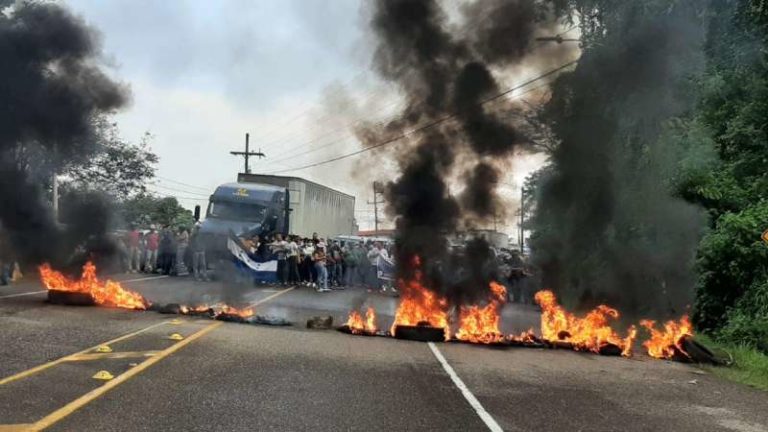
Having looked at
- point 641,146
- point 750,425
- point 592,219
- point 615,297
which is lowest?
point 750,425

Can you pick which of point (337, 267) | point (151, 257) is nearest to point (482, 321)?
point (337, 267)

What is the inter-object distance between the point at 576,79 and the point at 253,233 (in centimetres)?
1344

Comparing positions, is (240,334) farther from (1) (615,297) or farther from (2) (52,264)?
(1) (615,297)

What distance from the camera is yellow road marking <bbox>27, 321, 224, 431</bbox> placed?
549cm

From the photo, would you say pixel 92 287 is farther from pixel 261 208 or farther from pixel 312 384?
pixel 261 208

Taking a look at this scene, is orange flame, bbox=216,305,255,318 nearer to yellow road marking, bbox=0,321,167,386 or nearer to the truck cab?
yellow road marking, bbox=0,321,167,386

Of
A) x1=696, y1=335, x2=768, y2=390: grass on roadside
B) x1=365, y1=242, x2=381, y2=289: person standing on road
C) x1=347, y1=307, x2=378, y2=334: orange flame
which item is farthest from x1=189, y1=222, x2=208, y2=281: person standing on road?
x1=696, y1=335, x2=768, y2=390: grass on roadside

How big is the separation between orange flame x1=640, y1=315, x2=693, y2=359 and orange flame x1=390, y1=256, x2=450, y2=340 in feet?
11.7

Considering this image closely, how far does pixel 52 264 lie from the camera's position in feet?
47.7

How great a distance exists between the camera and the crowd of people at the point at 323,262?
2205 cm

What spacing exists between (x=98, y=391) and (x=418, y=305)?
7.21 m

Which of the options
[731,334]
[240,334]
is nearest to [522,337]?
[731,334]

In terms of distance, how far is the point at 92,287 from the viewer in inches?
565

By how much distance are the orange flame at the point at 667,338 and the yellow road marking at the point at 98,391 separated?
24.9 feet
